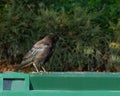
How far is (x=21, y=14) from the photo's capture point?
31.4ft

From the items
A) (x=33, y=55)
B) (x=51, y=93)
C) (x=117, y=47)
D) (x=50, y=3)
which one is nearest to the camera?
(x=51, y=93)

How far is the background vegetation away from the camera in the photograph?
30.3 ft

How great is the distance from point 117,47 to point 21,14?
6.44 feet

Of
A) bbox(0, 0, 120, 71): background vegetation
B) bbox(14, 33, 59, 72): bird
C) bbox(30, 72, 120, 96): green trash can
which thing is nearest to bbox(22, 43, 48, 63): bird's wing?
bbox(14, 33, 59, 72): bird

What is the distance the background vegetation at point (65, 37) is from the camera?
923cm

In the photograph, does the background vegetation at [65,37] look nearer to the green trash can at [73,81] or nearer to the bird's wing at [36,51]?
the bird's wing at [36,51]

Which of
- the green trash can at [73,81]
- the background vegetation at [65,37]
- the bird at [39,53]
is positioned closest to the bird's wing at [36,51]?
the bird at [39,53]

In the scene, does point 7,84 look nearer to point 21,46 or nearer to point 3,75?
point 3,75

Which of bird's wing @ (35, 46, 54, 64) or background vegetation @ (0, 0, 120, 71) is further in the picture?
background vegetation @ (0, 0, 120, 71)

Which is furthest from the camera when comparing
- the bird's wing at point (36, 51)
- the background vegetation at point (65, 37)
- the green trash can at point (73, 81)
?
the background vegetation at point (65, 37)

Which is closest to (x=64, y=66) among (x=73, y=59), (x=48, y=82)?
(x=73, y=59)

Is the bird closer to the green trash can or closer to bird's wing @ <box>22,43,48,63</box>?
bird's wing @ <box>22,43,48,63</box>

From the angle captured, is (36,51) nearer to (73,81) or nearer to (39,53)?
(39,53)

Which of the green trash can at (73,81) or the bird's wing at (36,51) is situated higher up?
the green trash can at (73,81)
